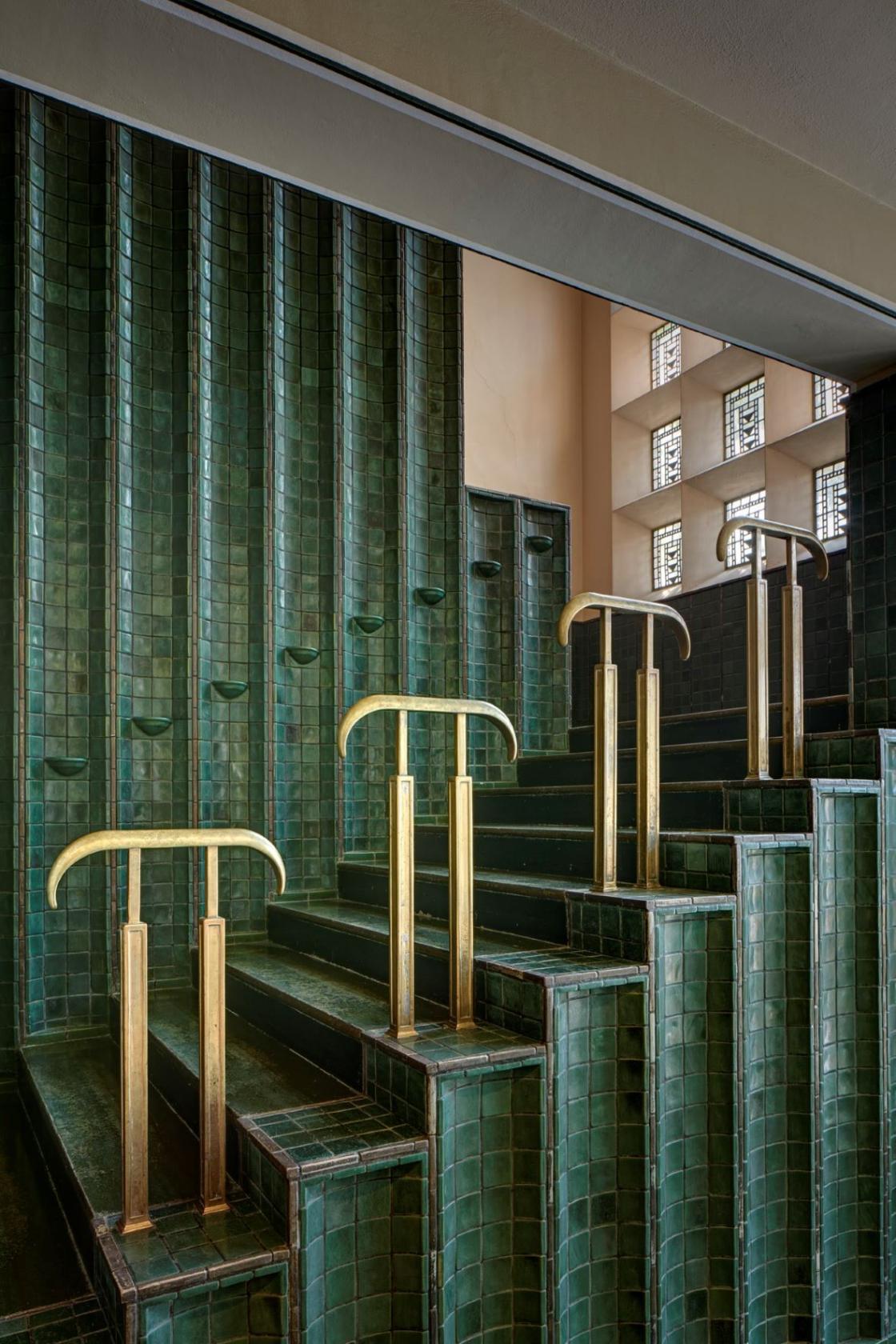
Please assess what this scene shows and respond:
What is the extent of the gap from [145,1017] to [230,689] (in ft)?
6.63

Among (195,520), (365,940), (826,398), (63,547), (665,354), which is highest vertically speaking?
(665,354)

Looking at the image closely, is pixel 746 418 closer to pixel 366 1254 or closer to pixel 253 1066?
pixel 253 1066

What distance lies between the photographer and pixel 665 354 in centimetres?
573

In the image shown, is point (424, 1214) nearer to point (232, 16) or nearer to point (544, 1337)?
point (544, 1337)

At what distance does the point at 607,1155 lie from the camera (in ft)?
6.71

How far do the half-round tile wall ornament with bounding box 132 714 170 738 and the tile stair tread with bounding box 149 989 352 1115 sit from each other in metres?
0.96

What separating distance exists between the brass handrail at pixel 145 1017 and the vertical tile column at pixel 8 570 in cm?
170

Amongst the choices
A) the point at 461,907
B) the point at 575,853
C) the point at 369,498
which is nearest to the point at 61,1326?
the point at 461,907

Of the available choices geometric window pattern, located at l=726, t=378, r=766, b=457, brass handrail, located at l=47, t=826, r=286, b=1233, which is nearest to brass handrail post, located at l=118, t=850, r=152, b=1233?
brass handrail, located at l=47, t=826, r=286, b=1233

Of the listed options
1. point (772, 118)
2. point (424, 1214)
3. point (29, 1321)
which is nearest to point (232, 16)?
point (772, 118)

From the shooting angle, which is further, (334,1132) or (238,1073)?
(238,1073)

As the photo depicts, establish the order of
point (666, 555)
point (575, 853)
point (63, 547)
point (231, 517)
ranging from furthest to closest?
point (666, 555)
point (231, 517)
point (63, 547)
point (575, 853)

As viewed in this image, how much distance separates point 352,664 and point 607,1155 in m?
2.23

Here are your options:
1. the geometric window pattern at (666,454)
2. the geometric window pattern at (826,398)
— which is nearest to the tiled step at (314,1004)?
the geometric window pattern at (826,398)
